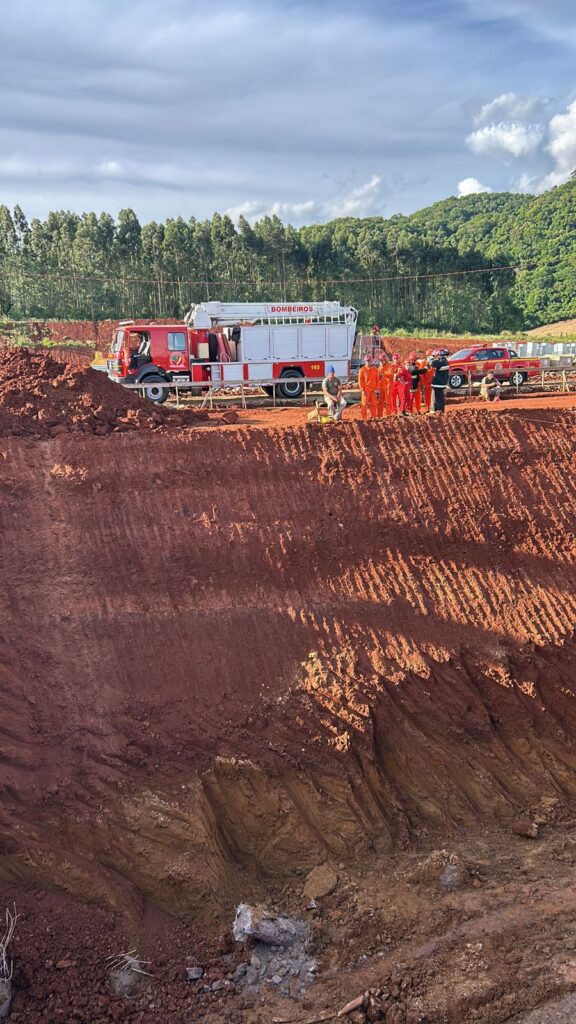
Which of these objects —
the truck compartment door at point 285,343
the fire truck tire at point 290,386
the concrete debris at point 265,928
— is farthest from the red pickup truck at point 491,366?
the concrete debris at point 265,928

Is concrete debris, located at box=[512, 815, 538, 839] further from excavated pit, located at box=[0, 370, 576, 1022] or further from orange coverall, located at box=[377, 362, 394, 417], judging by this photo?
orange coverall, located at box=[377, 362, 394, 417]

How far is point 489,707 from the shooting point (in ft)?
30.3

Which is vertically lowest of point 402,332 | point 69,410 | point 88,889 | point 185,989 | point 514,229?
point 185,989

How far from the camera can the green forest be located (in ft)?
169

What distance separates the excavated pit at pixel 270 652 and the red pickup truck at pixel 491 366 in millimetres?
10521

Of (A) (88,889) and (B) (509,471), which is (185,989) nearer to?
(A) (88,889)

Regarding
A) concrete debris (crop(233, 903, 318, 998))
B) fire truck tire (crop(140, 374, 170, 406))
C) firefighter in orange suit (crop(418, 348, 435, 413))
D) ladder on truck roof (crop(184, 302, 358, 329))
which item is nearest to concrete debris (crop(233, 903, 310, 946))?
concrete debris (crop(233, 903, 318, 998))

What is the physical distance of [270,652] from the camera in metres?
9.03

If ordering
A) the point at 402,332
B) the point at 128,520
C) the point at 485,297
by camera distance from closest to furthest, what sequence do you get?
the point at 128,520, the point at 402,332, the point at 485,297

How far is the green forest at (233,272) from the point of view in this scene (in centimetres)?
5156

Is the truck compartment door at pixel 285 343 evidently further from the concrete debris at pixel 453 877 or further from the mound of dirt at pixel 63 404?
the concrete debris at pixel 453 877

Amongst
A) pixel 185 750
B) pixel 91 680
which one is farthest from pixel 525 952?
pixel 91 680

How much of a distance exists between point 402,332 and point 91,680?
4465 centimetres

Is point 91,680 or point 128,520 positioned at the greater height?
point 128,520
